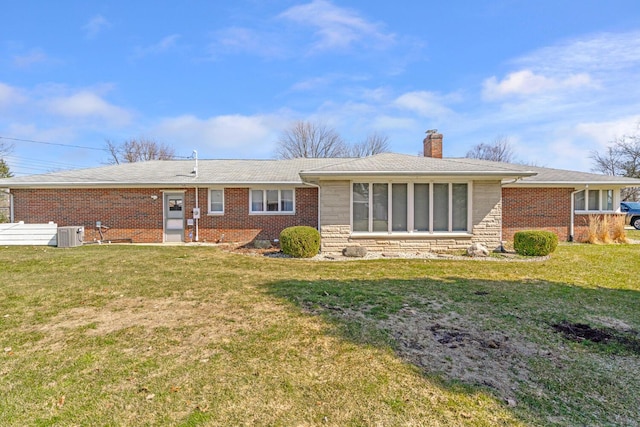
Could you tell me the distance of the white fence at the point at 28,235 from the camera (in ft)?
40.8

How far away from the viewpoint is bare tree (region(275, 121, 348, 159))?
3475 cm

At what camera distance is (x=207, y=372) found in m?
2.96

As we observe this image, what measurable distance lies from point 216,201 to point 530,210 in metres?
12.8

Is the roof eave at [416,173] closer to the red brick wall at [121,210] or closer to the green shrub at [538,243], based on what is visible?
the green shrub at [538,243]

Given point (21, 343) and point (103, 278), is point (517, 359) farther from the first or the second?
point (103, 278)

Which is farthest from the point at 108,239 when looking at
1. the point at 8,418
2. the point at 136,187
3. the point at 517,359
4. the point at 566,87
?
the point at 566,87

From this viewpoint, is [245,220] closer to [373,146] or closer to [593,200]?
[593,200]

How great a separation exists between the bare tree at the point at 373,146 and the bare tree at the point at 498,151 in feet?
43.0

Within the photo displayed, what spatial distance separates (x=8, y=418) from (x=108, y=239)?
12.6 m

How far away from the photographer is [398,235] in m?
10.2

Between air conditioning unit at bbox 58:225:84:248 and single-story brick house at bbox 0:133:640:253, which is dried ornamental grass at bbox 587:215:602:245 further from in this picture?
air conditioning unit at bbox 58:225:84:248

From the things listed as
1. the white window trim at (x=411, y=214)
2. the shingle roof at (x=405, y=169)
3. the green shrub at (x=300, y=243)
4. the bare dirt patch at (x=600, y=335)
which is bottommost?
the bare dirt patch at (x=600, y=335)

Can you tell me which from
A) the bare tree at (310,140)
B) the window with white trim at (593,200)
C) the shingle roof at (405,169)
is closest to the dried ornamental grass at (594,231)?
the window with white trim at (593,200)

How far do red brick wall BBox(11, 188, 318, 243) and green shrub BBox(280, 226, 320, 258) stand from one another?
10.6 feet
